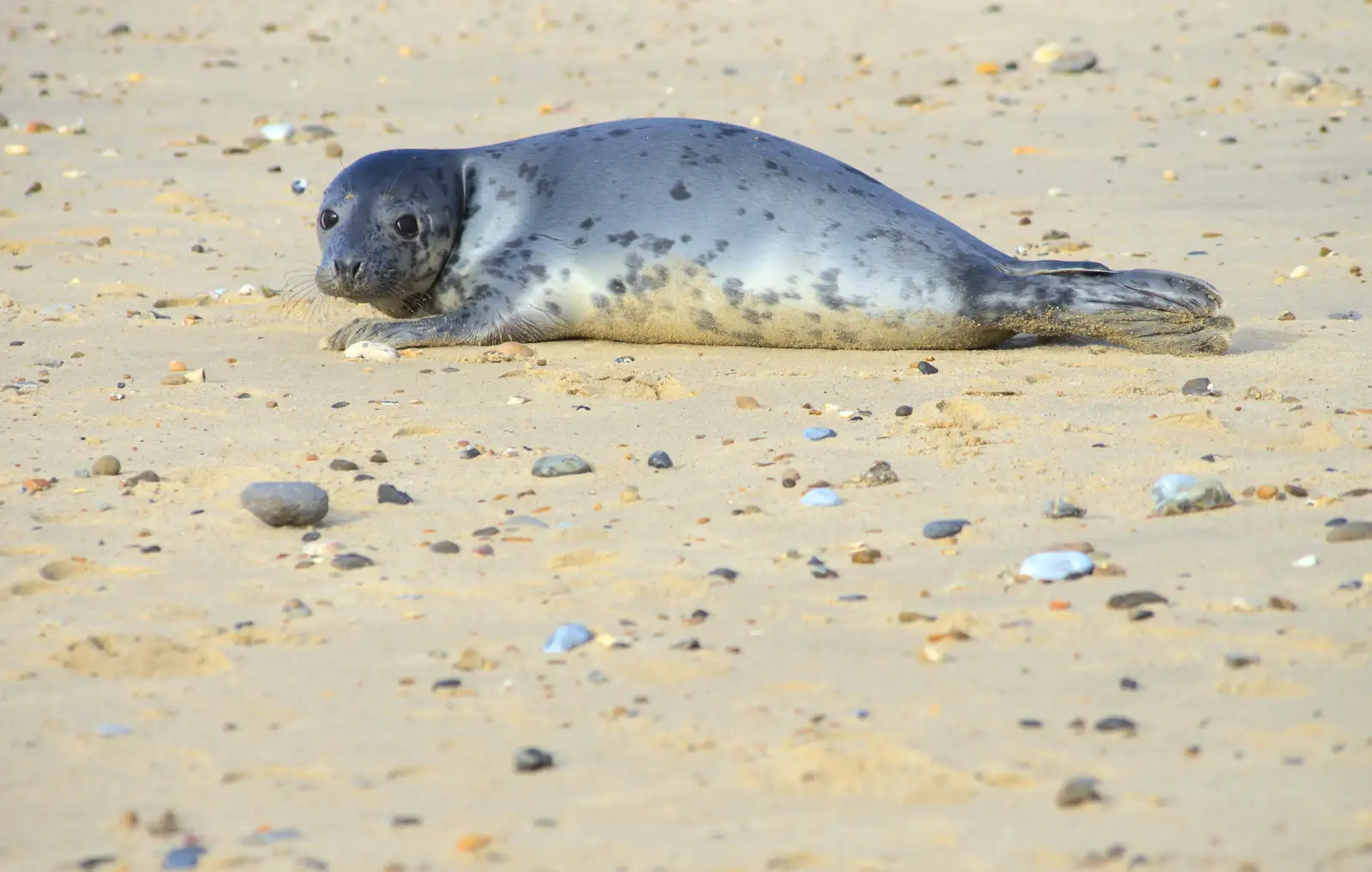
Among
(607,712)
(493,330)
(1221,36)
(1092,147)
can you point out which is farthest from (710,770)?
(1221,36)

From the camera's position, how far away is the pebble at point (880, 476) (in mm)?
3488

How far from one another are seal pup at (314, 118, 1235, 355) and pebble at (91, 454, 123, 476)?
142 centimetres

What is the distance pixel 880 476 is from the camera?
138 inches

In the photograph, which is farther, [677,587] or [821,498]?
[821,498]

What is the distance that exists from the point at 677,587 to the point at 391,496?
0.79 m

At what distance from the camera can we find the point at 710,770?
89.8 inches

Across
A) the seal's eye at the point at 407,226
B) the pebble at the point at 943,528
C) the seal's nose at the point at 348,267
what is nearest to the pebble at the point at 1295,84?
the seal's eye at the point at 407,226

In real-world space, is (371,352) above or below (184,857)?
above

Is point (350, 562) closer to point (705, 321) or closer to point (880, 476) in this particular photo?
point (880, 476)

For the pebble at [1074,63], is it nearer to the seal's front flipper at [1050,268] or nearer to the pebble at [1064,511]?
the seal's front flipper at [1050,268]

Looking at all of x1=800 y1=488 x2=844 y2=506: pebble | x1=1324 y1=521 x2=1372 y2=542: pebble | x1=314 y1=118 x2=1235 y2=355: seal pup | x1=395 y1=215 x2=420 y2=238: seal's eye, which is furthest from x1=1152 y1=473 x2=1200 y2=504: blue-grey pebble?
x1=395 y1=215 x2=420 y2=238: seal's eye

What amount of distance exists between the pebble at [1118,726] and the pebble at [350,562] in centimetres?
139

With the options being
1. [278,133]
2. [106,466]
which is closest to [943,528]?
[106,466]

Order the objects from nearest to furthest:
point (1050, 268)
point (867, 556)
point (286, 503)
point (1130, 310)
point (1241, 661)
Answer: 1. point (1241, 661)
2. point (867, 556)
3. point (286, 503)
4. point (1130, 310)
5. point (1050, 268)
